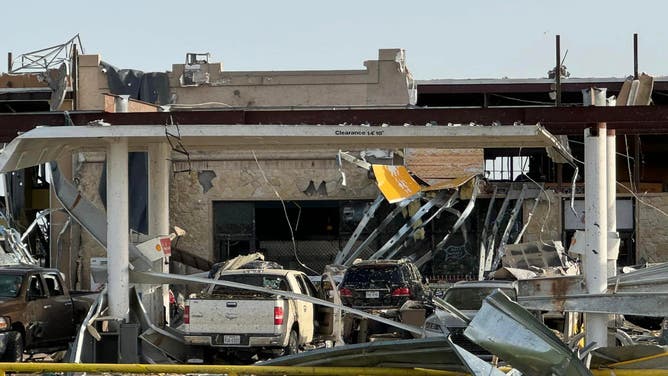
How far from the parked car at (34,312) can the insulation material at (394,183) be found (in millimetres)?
15187

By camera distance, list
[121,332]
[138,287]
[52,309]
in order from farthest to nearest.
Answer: [52,309] < [138,287] < [121,332]

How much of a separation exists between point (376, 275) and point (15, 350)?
10021 millimetres

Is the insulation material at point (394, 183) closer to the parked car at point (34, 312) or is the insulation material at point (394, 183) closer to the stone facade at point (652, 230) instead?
the stone facade at point (652, 230)

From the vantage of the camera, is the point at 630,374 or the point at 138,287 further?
the point at 138,287

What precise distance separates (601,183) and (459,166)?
21.9m

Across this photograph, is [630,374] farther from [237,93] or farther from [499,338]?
[237,93]

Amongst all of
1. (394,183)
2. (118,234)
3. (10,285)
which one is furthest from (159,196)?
(394,183)

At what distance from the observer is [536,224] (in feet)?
121

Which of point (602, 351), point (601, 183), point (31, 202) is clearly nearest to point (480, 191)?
Result: point (31, 202)

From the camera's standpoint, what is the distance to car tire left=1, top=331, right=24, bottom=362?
62.2ft

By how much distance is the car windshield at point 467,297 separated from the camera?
20781mm

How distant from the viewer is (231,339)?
63.1 feet

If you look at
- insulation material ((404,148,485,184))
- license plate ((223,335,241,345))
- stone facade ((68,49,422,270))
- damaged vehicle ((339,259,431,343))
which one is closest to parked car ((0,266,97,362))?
license plate ((223,335,241,345))

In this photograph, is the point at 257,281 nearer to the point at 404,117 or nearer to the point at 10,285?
the point at 10,285
